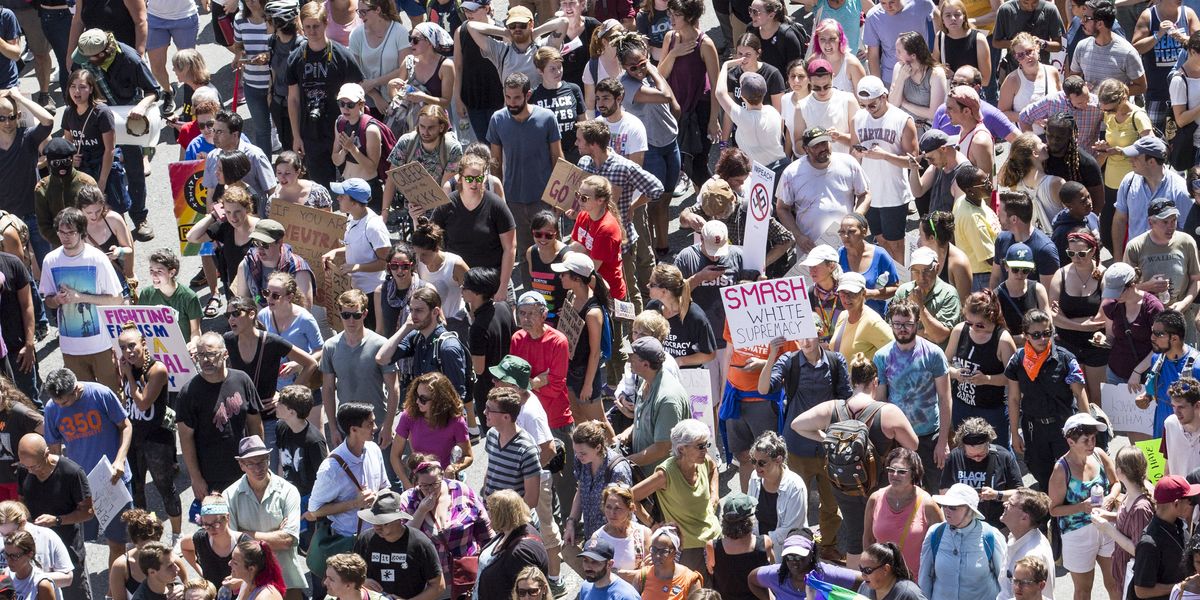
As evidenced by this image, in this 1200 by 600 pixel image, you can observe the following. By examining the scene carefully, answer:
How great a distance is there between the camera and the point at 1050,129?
1432cm

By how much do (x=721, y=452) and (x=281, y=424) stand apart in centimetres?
301

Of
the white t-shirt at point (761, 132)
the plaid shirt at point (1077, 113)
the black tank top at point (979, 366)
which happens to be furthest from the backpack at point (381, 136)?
the black tank top at point (979, 366)

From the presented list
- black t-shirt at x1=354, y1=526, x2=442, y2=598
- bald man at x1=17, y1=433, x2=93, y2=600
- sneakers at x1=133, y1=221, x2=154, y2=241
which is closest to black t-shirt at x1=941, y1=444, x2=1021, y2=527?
black t-shirt at x1=354, y1=526, x2=442, y2=598

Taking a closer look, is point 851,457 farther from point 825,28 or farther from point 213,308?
point 213,308

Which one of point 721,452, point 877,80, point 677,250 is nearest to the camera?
point 721,452

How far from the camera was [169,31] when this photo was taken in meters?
18.6

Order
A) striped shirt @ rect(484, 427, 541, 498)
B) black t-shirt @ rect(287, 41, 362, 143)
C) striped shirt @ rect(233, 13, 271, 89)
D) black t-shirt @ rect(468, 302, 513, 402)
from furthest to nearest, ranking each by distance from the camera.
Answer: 1. striped shirt @ rect(233, 13, 271, 89)
2. black t-shirt @ rect(287, 41, 362, 143)
3. black t-shirt @ rect(468, 302, 513, 402)
4. striped shirt @ rect(484, 427, 541, 498)

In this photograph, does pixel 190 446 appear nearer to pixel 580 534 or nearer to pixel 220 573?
pixel 220 573

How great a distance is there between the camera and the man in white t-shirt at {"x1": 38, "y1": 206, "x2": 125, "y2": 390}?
1427cm

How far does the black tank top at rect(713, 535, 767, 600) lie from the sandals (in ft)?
19.5

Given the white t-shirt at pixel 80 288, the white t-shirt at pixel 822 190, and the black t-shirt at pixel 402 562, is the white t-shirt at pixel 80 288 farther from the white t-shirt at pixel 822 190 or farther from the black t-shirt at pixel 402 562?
the white t-shirt at pixel 822 190

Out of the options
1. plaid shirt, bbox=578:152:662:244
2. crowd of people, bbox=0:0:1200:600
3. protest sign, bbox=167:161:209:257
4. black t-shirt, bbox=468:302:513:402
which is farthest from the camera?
protest sign, bbox=167:161:209:257

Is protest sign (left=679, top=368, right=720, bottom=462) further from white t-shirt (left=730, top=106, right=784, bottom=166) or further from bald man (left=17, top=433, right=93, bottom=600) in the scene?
bald man (left=17, top=433, right=93, bottom=600)

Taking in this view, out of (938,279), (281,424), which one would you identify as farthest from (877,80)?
(281,424)
